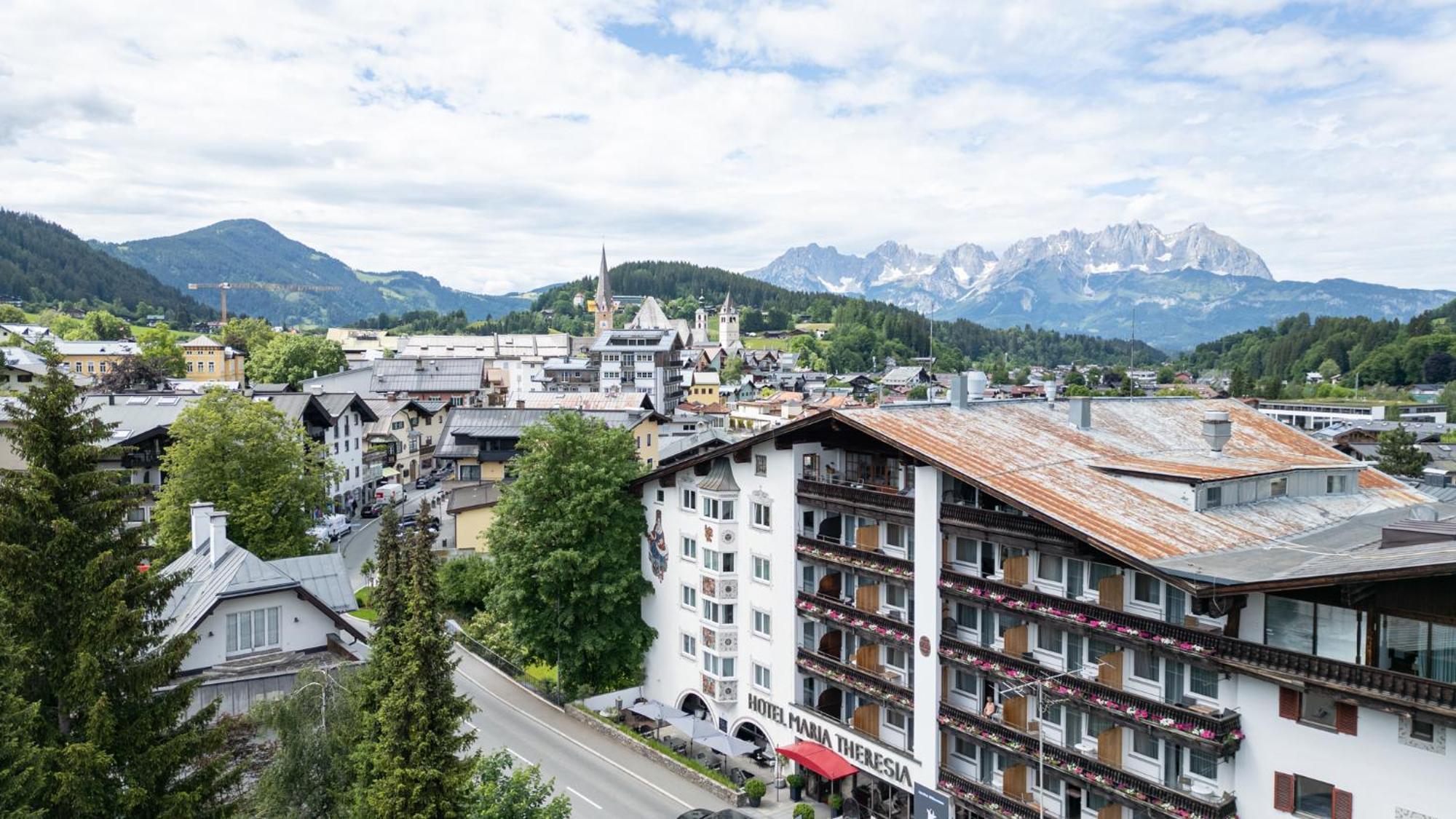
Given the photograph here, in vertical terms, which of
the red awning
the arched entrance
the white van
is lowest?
the arched entrance

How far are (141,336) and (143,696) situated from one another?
525 ft

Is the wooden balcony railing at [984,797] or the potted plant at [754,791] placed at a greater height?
the wooden balcony railing at [984,797]

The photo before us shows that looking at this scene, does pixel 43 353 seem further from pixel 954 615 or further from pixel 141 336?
pixel 141 336

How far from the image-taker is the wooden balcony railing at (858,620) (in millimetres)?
34375

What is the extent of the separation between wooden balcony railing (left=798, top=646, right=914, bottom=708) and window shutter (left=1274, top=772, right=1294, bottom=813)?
1229 centimetres

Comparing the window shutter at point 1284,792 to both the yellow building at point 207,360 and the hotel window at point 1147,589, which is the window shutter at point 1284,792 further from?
the yellow building at point 207,360

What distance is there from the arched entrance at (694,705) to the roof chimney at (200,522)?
73.0 feet

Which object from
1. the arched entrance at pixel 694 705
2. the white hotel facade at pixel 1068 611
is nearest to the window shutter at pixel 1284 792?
the white hotel facade at pixel 1068 611

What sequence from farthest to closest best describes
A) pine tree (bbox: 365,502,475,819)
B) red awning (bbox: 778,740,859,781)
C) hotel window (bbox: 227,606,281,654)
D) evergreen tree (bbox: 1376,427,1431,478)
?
evergreen tree (bbox: 1376,427,1431,478), red awning (bbox: 778,740,859,781), hotel window (bbox: 227,606,281,654), pine tree (bbox: 365,502,475,819)

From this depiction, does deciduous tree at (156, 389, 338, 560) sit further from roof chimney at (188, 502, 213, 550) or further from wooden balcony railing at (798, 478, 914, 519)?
wooden balcony railing at (798, 478, 914, 519)

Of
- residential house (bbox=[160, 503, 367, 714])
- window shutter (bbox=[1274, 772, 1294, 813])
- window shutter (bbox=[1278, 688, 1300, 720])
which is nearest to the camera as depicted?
window shutter (bbox=[1278, 688, 1300, 720])

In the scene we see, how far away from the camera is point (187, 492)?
5416cm

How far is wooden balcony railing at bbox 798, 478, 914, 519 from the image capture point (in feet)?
113

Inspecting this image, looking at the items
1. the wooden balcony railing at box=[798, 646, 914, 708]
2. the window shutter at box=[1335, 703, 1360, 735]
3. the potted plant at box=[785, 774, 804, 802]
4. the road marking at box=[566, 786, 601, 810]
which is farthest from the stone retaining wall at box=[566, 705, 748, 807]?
the window shutter at box=[1335, 703, 1360, 735]
